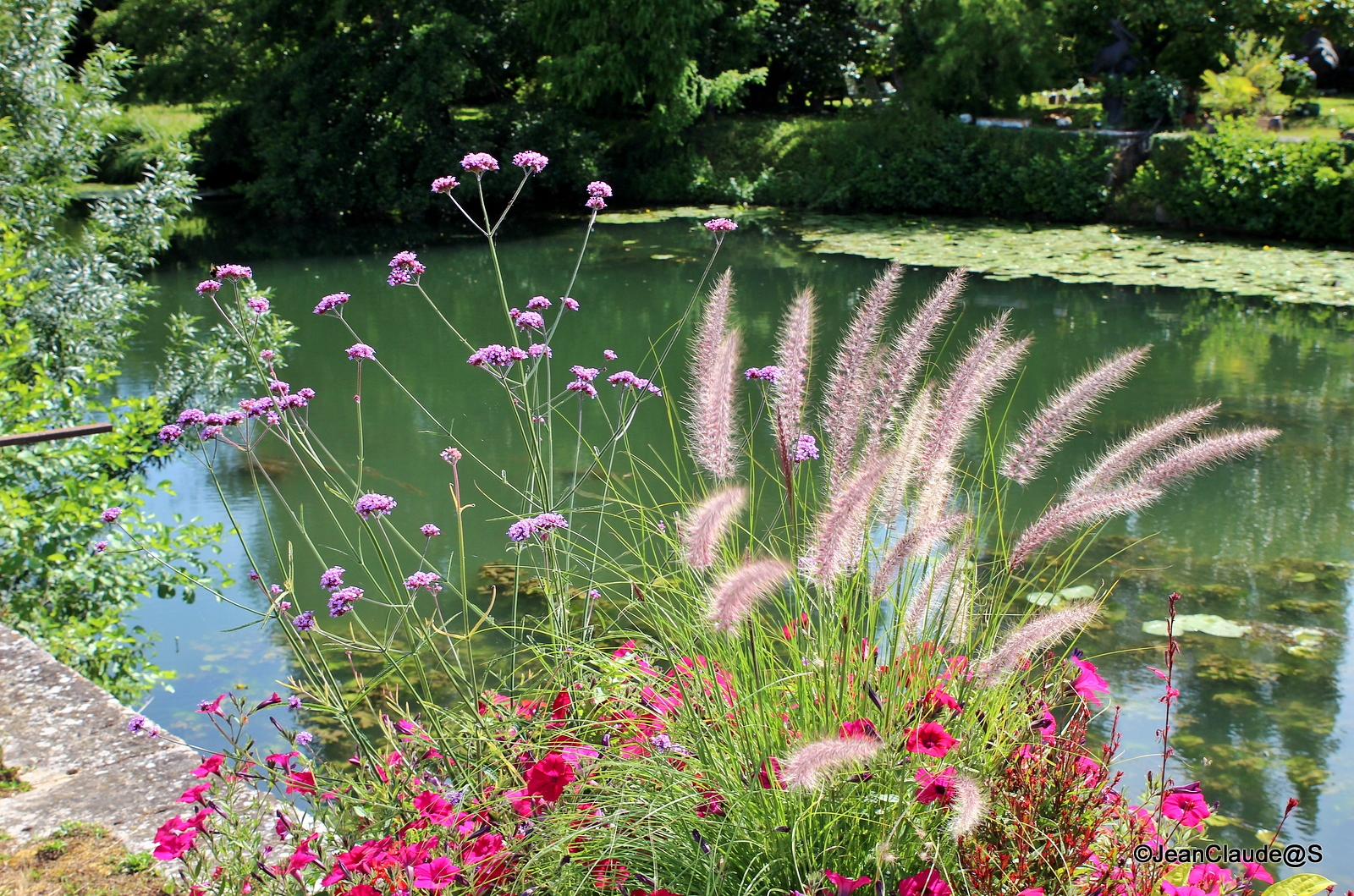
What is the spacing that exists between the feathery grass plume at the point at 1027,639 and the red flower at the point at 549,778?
1.88ft

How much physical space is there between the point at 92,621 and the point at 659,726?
7.42ft

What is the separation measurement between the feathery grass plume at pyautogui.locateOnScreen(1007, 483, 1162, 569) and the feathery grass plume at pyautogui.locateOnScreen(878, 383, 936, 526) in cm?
18

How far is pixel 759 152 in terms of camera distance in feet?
51.1

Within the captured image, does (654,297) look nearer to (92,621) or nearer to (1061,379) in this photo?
(1061,379)

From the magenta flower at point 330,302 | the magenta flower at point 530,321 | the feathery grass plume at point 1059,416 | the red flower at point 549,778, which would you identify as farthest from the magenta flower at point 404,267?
the feathery grass plume at point 1059,416

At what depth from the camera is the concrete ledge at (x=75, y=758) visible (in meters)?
2.06

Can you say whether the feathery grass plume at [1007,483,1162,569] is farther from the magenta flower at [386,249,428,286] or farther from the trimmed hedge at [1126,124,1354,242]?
the trimmed hedge at [1126,124,1354,242]

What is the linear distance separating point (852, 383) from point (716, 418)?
21 cm

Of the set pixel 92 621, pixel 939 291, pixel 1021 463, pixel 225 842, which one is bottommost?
pixel 92 621

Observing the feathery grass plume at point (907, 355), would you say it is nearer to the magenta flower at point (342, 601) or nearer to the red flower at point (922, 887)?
the red flower at point (922, 887)

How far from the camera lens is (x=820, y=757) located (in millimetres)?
1239

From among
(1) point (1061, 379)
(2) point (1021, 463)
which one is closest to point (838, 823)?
(2) point (1021, 463)

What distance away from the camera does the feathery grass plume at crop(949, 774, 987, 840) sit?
1.24 metres

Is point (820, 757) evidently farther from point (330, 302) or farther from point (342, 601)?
point (330, 302)
